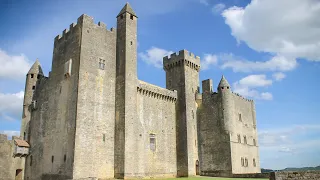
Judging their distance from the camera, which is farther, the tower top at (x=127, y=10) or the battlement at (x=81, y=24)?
the tower top at (x=127, y=10)

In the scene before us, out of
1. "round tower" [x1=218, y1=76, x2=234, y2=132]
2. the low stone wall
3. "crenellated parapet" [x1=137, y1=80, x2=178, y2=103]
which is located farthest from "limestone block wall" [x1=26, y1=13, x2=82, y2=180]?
"round tower" [x1=218, y1=76, x2=234, y2=132]

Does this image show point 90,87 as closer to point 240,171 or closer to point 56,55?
point 56,55

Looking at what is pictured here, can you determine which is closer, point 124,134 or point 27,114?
point 124,134

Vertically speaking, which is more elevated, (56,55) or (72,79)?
(56,55)

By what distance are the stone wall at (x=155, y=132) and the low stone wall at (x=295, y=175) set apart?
→ 1474 cm

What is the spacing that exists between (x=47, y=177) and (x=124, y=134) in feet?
28.4

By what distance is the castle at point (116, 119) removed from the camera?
29.2 metres

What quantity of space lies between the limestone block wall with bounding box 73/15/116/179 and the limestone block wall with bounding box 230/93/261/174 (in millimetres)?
17921

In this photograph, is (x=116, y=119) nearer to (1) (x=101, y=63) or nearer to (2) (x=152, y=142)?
(2) (x=152, y=142)

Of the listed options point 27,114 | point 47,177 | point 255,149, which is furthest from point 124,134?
point 255,149

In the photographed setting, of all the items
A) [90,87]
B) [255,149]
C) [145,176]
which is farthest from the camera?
[255,149]

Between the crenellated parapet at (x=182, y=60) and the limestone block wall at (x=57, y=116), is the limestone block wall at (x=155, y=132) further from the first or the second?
the limestone block wall at (x=57, y=116)

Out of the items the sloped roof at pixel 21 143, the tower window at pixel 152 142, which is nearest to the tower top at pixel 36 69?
the sloped roof at pixel 21 143

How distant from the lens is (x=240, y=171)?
41188mm
